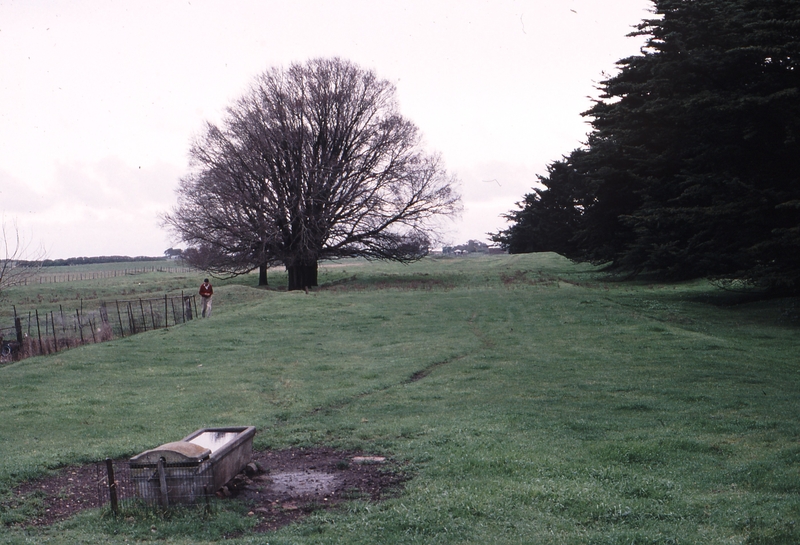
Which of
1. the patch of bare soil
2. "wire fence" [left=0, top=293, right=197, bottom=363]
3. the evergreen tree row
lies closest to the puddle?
the patch of bare soil

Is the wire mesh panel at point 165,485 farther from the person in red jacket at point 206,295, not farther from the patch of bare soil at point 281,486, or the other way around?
the person in red jacket at point 206,295

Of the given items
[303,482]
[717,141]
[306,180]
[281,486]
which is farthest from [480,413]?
[306,180]

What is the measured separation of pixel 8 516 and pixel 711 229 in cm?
2700

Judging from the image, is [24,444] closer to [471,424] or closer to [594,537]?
[471,424]

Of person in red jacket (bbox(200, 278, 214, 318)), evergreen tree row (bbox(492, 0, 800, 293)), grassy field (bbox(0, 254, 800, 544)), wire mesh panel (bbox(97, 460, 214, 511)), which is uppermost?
evergreen tree row (bbox(492, 0, 800, 293))

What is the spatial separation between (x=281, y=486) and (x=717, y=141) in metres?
25.7

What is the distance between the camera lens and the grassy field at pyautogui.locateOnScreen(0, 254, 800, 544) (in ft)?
24.4

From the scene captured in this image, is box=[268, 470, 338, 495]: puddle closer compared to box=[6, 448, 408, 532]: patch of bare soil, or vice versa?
box=[6, 448, 408, 532]: patch of bare soil

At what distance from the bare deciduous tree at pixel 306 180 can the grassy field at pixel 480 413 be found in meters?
15.0

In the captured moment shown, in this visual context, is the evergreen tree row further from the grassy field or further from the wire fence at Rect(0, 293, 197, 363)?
the wire fence at Rect(0, 293, 197, 363)

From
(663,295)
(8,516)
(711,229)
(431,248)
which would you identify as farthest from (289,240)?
(8,516)

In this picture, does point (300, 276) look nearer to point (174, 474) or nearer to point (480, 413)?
point (480, 413)

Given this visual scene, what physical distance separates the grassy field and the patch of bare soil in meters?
0.32

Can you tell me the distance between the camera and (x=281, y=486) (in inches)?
368
